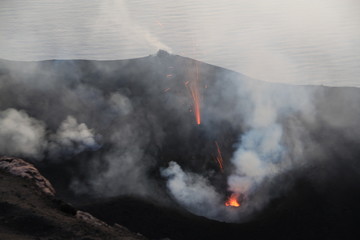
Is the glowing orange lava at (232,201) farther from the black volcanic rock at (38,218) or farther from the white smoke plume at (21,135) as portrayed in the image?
the white smoke plume at (21,135)

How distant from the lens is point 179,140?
63.7ft

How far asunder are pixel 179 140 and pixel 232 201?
14.4 feet

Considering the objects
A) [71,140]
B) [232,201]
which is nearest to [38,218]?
[71,140]

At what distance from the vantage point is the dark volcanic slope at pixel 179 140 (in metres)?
15.2

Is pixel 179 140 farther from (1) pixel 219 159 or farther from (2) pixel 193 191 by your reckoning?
(2) pixel 193 191

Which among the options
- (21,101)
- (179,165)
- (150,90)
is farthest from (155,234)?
(21,101)

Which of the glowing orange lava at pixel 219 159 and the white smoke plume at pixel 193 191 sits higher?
the glowing orange lava at pixel 219 159

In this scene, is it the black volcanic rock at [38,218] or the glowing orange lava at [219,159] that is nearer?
the black volcanic rock at [38,218]

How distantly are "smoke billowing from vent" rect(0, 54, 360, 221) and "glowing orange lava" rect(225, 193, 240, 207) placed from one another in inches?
6.9

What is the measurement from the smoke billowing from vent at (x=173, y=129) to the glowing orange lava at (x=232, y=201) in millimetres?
175

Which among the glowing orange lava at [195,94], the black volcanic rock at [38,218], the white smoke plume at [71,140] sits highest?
the glowing orange lava at [195,94]

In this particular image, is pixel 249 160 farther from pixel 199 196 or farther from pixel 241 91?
pixel 241 91

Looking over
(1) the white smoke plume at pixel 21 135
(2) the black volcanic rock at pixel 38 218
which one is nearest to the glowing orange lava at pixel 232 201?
(2) the black volcanic rock at pixel 38 218

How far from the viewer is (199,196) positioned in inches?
669
